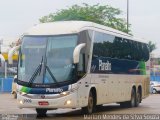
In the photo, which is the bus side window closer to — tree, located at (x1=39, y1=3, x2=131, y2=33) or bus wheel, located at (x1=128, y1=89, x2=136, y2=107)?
bus wheel, located at (x1=128, y1=89, x2=136, y2=107)

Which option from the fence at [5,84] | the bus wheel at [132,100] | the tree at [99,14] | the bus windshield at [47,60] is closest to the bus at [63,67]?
the bus windshield at [47,60]

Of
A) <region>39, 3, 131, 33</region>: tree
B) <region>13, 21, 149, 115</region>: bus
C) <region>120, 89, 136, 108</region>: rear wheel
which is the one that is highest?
<region>39, 3, 131, 33</region>: tree

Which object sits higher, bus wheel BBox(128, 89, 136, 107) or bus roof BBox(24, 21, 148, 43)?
bus roof BBox(24, 21, 148, 43)

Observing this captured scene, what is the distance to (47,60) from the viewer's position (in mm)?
19250

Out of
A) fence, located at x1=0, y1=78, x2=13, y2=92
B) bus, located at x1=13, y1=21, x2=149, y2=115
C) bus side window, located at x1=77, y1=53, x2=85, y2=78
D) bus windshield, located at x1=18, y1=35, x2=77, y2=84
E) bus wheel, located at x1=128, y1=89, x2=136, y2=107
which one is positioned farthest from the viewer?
fence, located at x1=0, y1=78, x2=13, y2=92

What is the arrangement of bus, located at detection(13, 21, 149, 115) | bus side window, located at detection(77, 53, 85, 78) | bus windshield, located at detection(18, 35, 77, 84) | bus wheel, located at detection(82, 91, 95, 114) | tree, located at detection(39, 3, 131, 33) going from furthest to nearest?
tree, located at detection(39, 3, 131, 33)
bus wheel, located at detection(82, 91, 95, 114)
bus side window, located at detection(77, 53, 85, 78)
bus windshield, located at detection(18, 35, 77, 84)
bus, located at detection(13, 21, 149, 115)

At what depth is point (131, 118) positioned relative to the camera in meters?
18.8

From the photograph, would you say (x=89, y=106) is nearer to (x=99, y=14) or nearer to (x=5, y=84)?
(x=5, y=84)

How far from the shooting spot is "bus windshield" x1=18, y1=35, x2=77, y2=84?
19.0 meters

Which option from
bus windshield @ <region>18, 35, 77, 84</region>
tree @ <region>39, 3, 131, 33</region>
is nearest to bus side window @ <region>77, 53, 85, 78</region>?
bus windshield @ <region>18, 35, 77, 84</region>

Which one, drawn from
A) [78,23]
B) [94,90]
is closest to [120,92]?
[94,90]

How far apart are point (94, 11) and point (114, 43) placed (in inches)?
1639

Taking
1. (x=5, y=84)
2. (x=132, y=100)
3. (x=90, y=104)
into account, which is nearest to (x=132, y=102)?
(x=132, y=100)

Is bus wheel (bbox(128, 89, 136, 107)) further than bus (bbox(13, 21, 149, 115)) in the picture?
Yes
